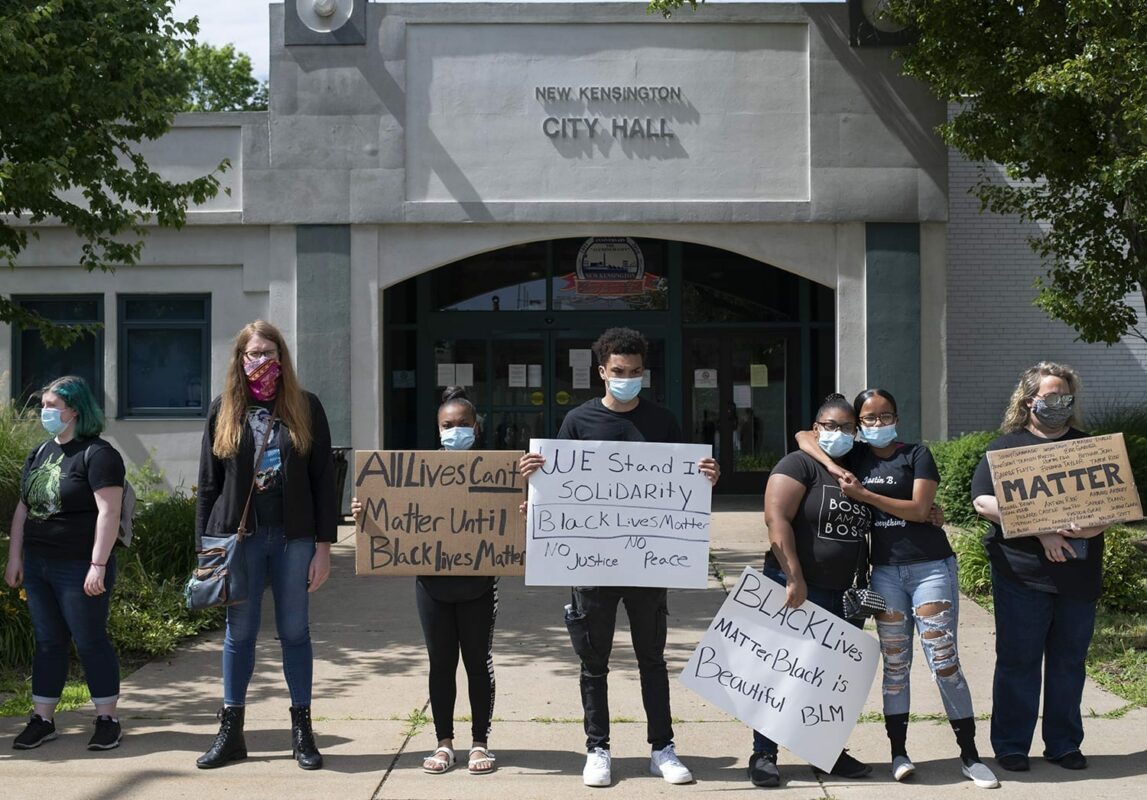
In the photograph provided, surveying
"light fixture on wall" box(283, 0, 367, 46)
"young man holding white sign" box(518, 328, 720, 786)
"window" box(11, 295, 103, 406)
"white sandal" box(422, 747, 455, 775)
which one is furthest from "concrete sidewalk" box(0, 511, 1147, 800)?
"light fixture on wall" box(283, 0, 367, 46)

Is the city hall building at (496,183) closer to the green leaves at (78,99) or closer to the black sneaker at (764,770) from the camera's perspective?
the green leaves at (78,99)

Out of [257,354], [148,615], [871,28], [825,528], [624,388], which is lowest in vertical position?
[148,615]

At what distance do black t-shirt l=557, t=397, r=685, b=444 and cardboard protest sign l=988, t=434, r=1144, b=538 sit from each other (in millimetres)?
1471

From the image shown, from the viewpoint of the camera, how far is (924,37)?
12.1 metres

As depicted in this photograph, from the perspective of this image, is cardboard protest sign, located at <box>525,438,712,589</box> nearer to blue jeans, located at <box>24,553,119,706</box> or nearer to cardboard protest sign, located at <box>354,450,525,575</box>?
cardboard protest sign, located at <box>354,450,525,575</box>

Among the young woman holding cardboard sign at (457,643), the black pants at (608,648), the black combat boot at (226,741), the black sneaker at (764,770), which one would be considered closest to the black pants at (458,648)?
the young woman holding cardboard sign at (457,643)

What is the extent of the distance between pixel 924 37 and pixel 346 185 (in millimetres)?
6694

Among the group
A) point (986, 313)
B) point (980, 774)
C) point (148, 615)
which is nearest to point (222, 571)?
point (148, 615)

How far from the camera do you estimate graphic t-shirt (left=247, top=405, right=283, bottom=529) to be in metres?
5.55

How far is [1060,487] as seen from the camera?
5.47 m

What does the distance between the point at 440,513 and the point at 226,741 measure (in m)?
1.42

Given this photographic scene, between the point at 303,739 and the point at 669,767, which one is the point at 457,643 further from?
the point at 669,767

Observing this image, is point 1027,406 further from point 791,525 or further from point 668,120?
point 668,120

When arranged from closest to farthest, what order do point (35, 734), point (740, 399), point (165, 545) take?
1. point (35, 734)
2. point (165, 545)
3. point (740, 399)
